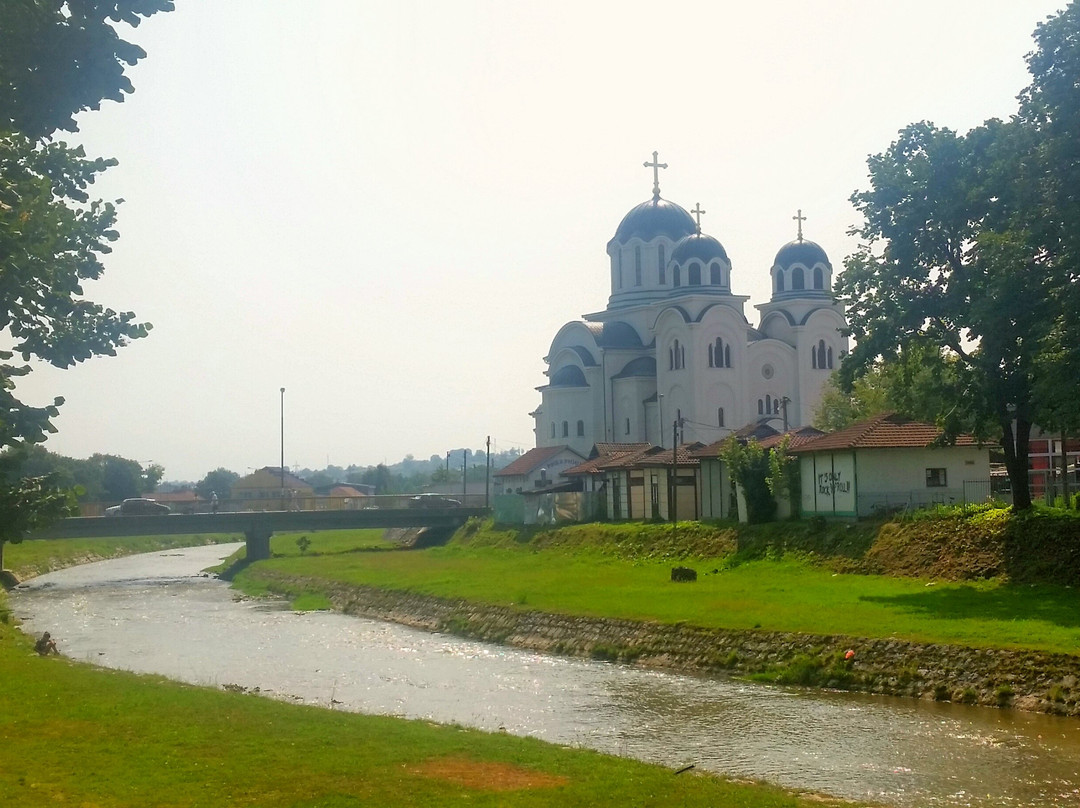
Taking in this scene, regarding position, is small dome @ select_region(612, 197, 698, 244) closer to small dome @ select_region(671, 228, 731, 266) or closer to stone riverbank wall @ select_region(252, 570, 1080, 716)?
small dome @ select_region(671, 228, 731, 266)

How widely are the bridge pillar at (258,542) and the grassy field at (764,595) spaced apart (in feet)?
53.7

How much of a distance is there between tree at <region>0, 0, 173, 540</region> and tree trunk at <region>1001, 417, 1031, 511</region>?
23415mm

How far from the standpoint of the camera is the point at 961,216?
33.3m

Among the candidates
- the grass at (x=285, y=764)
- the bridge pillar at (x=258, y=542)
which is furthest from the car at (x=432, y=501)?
the grass at (x=285, y=764)

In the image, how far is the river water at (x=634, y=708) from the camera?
16.1 m

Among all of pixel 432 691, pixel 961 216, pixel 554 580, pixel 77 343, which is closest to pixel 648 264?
pixel 554 580

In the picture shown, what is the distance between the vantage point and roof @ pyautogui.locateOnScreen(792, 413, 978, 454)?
38188mm

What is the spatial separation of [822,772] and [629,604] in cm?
1607

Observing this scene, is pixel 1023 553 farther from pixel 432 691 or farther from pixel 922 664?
pixel 432 691

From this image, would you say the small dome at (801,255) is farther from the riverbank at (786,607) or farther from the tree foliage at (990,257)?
the tree foliage at (990,257)

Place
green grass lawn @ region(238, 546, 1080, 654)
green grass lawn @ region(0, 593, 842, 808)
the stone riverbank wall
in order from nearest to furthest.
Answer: green grass lawn @ region(0, 593, 842, 808)
the stone riverbank wall
green grass lawn @ region(238, 546, 1080, 654)

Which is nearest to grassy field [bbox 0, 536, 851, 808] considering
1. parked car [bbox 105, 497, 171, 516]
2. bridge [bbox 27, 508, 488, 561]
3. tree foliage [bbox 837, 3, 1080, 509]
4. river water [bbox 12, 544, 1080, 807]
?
river water [bbox 12, 544, 1080, 807]

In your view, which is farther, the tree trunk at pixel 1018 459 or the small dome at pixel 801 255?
the small dome at pixel 801 255

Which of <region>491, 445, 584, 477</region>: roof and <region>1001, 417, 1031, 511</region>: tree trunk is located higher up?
<region>491, 445, 584, 477</region>: roof
